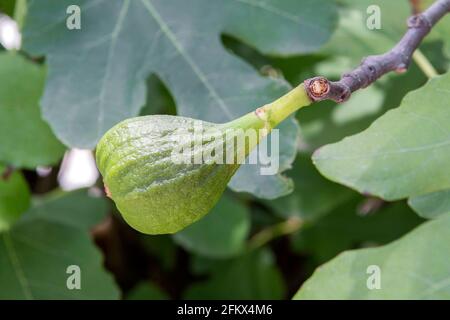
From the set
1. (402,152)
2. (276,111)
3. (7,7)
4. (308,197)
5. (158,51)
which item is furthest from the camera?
(308,197)

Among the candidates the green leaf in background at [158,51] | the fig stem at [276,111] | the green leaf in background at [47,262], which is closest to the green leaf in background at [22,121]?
the green leaf in background at [158,51]

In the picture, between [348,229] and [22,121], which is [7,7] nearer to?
[22,121]

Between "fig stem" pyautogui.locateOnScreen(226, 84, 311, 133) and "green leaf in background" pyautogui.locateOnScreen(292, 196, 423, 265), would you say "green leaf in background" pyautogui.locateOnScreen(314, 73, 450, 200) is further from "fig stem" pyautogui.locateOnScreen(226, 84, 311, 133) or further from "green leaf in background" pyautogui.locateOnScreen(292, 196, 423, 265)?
"green leaf in background" pyautogui.locateOnScreen(292, 196, 423, 265)

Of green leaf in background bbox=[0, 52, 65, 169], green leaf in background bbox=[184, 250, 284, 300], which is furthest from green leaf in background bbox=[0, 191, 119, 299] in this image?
green leaf in background bbox=[184, 250, 284, 300]

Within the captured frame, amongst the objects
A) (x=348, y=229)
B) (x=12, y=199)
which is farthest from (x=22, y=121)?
(x=348, y=229)
